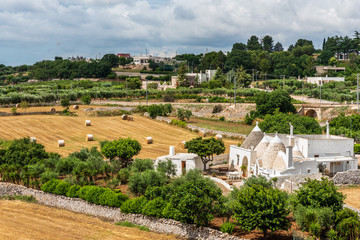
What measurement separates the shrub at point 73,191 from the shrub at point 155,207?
7291mm

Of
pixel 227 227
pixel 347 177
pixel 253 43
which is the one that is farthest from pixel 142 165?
pixel 253 43

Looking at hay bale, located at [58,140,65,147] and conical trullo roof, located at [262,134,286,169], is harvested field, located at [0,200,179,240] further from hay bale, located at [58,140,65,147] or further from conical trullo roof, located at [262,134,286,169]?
hay bale, located at [58,140,65,147]

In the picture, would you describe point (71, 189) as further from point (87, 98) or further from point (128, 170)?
point (87, 98)

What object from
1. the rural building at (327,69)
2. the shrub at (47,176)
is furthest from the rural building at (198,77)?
the shrub at (47,176)

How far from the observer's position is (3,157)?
41781mm

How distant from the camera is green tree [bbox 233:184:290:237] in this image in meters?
26.1

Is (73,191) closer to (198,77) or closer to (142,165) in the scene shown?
(142,165)

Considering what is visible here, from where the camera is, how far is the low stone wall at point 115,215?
27.5 metres

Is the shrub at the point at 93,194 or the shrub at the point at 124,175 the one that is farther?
the shrub at the point at 124,175

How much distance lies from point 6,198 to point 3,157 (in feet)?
22.1

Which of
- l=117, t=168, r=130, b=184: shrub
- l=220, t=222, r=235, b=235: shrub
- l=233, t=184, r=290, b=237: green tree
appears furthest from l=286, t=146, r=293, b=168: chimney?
l=117, t=168, r=130, b=184: shrub

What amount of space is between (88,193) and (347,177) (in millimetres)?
23478

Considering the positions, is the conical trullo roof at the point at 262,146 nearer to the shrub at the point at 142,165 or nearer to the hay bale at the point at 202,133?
the shrub at the point at 142,165

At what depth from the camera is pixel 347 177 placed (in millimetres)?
40469
